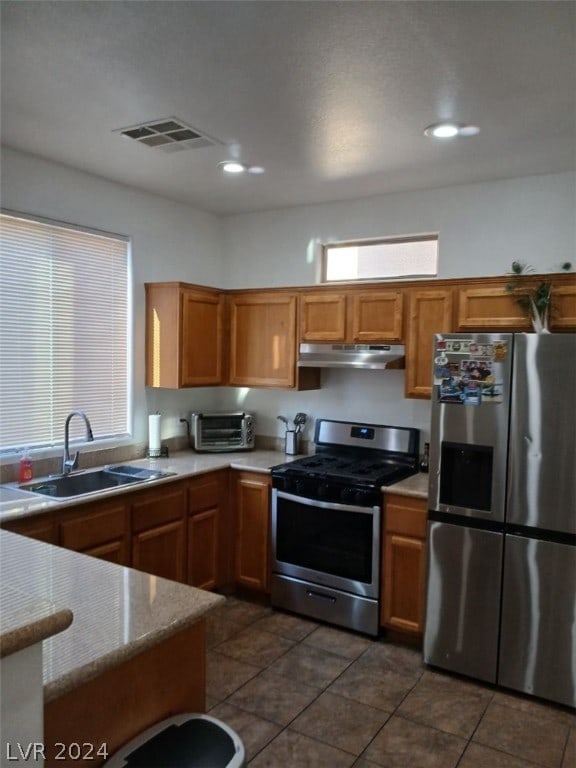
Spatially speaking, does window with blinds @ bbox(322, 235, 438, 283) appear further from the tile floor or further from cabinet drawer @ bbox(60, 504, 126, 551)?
the tile floor

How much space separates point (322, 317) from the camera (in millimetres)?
4016

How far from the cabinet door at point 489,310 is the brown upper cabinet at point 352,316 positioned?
0.40 metres

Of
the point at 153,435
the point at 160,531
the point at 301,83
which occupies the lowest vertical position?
the point at 160,531

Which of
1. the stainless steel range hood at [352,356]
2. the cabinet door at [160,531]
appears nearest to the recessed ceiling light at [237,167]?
the stainless steel range hood at [352,356]

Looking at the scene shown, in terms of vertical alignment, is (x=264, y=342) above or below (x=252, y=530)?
above

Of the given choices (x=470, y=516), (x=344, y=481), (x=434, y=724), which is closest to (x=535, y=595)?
(x=470, y=516)

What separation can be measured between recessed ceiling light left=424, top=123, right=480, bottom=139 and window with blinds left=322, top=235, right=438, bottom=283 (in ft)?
3.64

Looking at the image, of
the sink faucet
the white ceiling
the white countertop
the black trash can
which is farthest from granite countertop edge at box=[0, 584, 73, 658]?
the sink faucet

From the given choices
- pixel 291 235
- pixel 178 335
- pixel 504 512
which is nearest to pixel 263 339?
pixel 178 335

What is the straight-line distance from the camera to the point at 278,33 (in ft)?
6.60

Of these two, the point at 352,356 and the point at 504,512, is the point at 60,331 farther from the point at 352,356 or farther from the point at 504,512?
the point at 504,512

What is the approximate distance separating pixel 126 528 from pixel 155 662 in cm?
177

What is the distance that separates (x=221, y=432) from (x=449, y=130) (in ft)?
8.56

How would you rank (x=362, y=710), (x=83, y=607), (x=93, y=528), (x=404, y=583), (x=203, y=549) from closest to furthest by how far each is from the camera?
(x=83, y=607) < (x=362, y=710) < (x=93, y=528) < (x=404, y=583) < (x=203, y=549)
